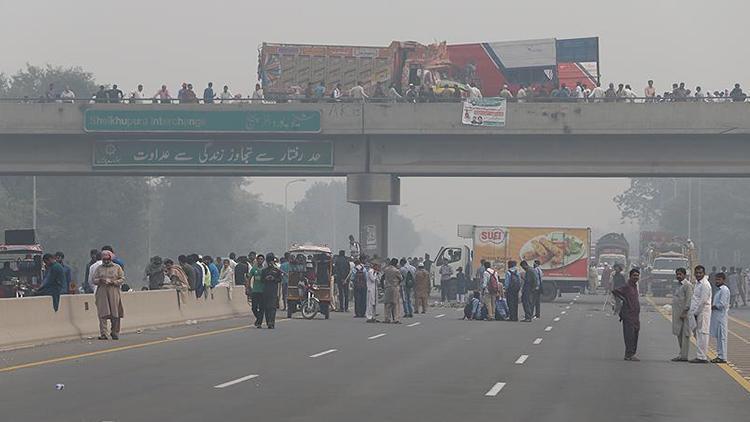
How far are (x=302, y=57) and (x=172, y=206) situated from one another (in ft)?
226

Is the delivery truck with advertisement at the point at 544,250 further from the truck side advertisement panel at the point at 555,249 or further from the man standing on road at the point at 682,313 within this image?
the man standing on road at the point at 682,313

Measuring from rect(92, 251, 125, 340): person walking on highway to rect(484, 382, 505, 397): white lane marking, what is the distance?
423 inches

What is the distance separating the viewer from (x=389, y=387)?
19.4 meters

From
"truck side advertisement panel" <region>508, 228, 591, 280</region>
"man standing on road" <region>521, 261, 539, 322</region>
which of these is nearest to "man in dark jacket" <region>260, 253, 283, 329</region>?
"man standing on road" <region>521, 261, 539, 322</region>

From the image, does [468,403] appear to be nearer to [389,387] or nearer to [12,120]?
[389,387]

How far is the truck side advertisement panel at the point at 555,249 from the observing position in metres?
62.4

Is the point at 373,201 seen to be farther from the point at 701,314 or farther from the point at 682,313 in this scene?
the point at 701,314

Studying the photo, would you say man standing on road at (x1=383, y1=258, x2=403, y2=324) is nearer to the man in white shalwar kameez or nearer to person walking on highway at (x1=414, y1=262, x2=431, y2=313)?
the man in white shalwar kameez

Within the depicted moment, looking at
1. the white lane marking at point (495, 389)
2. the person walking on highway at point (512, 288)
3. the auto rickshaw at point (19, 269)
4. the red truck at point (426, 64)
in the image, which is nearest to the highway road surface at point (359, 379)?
the white lane marking at point (495, 389)

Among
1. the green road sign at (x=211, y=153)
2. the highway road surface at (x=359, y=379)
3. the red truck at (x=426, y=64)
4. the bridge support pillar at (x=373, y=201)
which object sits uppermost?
the red truck at (x=426, y=64)

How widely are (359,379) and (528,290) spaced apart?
21.3 meters

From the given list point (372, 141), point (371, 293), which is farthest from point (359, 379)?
point (372, 141)

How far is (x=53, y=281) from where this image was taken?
1093 inches

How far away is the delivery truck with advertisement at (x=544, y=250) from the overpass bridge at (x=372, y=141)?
3.36 metres
